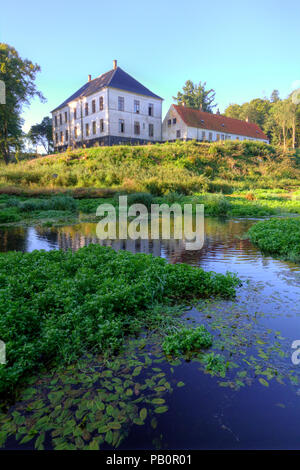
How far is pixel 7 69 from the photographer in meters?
32.5

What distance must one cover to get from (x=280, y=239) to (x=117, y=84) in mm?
36597

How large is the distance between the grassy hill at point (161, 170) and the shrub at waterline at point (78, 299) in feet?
51.6

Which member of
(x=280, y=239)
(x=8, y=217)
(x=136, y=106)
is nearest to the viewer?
(x=280, y=239)

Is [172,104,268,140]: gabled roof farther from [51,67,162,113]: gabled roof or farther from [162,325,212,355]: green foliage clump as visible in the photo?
[162,325,212,355]: green foliage clump

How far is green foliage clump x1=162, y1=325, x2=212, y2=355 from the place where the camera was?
11.9 feet

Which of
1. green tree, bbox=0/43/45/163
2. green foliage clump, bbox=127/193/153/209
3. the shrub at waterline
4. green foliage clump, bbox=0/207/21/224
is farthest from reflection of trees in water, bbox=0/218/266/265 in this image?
green tree, bbox=0/43/45/163

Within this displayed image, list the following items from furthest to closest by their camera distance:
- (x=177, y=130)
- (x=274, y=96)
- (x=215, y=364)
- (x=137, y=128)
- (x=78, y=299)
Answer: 1. (x=274, y=96)
2. (x=177, y=130)
3. (x=137, y=128)
4. (x=78, y=299)
5. (x=215, y=364)

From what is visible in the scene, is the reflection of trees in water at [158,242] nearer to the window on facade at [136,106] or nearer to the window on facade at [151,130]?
the window on facade at [136,106]

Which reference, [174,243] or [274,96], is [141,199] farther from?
[274,96]

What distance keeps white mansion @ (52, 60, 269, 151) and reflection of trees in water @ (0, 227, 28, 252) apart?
2656cm

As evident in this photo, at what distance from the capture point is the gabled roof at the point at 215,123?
42781mm

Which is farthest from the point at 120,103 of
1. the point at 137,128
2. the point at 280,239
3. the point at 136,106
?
the point at 280,239

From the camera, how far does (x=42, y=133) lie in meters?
57.1
